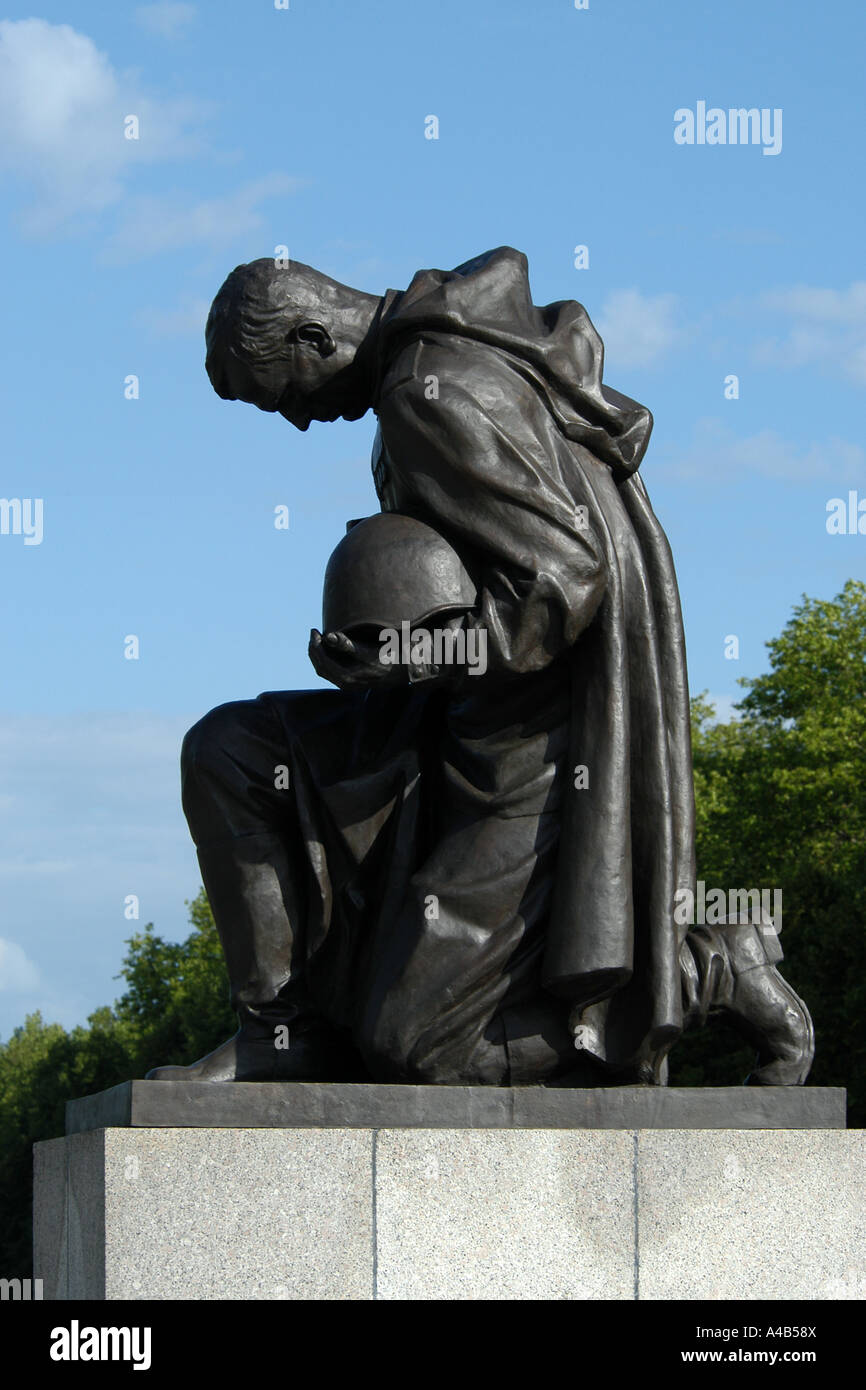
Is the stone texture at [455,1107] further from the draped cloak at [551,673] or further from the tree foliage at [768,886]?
the tree foliage at [768,886]

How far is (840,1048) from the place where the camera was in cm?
2683

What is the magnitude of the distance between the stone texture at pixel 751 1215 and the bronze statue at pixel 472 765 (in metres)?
0.49

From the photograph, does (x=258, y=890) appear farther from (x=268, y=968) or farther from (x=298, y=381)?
(x=298, y=381)

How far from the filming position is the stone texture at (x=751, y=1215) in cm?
626

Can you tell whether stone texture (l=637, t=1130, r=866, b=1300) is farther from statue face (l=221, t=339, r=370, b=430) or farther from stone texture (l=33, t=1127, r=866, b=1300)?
statue face (l=221, t=339, r=370, b=430)

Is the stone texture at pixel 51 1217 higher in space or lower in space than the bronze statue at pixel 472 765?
lower

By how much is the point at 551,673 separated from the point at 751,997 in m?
1.46

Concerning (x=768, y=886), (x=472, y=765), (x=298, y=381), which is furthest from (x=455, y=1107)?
(x=768, y=886)

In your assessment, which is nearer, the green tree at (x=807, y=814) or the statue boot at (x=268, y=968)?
the statue boot at (x=268, y=968)

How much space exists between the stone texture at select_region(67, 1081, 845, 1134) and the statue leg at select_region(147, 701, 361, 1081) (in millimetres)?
262

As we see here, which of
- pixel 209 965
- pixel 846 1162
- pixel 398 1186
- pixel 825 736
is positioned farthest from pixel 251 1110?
pixel 209 965

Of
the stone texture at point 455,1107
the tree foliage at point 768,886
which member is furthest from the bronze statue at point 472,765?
the tree foliage at point 768,886
